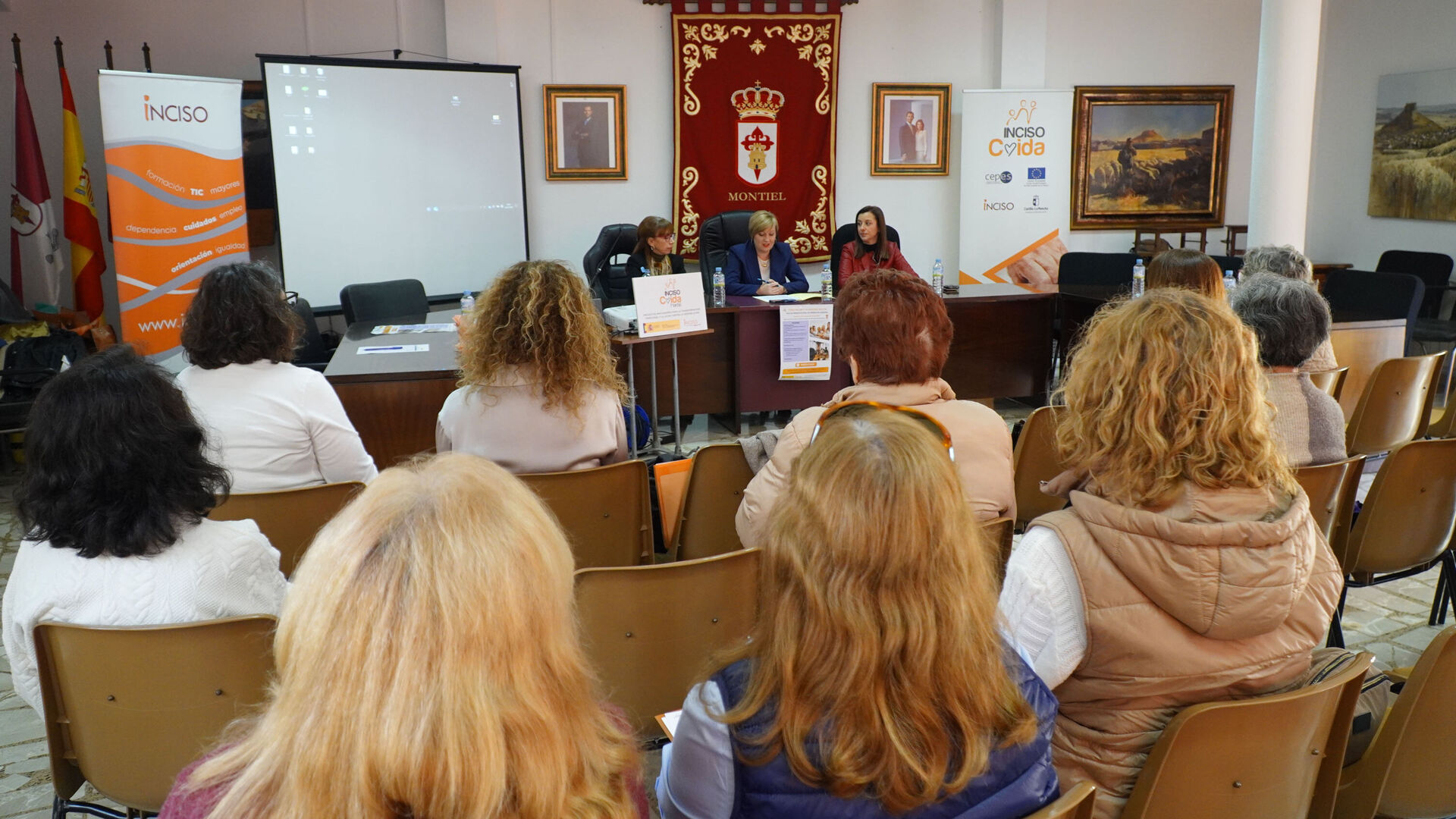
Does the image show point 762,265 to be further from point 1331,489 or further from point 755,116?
point 1331,489

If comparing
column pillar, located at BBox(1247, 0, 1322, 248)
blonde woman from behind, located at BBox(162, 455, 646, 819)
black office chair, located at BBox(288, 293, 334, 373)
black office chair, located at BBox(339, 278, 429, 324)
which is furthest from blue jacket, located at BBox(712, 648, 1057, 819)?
column pillar, located at BBox(1247, 0, 1322, 248)

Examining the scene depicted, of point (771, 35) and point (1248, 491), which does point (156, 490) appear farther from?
point (771, 35)

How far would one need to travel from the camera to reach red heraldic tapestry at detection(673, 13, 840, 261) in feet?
25.3

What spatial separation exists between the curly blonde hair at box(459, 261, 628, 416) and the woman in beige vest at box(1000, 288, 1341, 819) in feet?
4.93

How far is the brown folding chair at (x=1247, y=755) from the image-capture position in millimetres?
1385

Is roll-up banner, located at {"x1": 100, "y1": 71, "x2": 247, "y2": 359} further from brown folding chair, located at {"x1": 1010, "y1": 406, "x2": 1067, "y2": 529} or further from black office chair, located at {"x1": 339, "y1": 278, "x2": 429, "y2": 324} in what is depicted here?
brown folding chair, located at {"x1": 1010, "y1": 406, "x2": 1067, "y2": 529}

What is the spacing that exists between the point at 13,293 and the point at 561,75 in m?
3.78

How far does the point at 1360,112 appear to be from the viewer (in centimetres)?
851

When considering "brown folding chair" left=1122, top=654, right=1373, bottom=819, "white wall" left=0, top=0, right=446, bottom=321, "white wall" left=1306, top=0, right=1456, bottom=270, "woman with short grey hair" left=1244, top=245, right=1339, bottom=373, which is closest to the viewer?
"brown folding chair" left=1122, top=654, right=1373, bottom=819

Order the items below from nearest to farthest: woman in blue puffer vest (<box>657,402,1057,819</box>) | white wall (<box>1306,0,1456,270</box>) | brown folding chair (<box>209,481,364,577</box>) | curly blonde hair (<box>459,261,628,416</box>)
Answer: woman in blue puffer vest (<box>657,402,1057,819</box>) → brown folding chair (<box>209,481,364,577</box>) → curly blonde hair (<box>459,261,628,416</box>) → white wall (<box>1306,0,1456,270</box>)

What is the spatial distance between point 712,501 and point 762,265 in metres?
3.94

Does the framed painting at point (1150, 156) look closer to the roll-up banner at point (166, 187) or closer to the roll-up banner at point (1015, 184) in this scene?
the roll-up banner at point (1015, 184)

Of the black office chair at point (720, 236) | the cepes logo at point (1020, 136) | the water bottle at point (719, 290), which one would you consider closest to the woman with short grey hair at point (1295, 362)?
the water bottle at point (719, 290)

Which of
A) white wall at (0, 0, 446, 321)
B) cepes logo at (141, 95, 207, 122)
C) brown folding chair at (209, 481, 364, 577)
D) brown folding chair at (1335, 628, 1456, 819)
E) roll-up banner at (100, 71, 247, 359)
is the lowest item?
brown folding chair at (1335, 628, 1456, 819)
